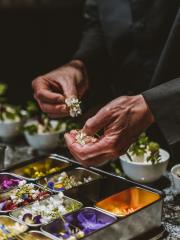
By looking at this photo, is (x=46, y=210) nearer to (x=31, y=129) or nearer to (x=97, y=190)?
(x=97, y=190)

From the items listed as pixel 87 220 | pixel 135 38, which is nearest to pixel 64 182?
pixel 87 220

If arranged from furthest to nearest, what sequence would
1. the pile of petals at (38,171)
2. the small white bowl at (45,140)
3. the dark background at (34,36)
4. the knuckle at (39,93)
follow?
the dark background at (34,36), the small white bowl at (45,140), the knuckle at (39,93), the pile of petals at (38,171)

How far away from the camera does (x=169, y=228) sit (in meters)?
1.79

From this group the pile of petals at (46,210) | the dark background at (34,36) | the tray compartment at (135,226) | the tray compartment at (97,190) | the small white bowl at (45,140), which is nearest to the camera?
the tray compartment at (135,226)

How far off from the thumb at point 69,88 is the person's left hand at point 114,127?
19.1 inches

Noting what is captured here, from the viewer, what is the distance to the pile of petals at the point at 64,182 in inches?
75.9

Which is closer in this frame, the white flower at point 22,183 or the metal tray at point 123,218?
the metal tray at point 123,218

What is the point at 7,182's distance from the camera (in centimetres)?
197

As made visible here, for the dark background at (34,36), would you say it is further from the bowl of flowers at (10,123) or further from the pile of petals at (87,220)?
the pile of petals at (87,220)

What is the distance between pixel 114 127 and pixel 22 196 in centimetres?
43

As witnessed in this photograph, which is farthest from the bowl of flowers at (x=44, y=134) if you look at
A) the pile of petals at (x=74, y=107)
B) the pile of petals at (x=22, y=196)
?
the pile of petals at (x=22, y=196)

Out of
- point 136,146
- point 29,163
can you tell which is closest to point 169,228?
point 136,146

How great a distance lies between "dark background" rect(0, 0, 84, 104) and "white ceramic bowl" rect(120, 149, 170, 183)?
3.13 metres

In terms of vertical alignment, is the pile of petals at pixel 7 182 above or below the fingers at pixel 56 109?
below
